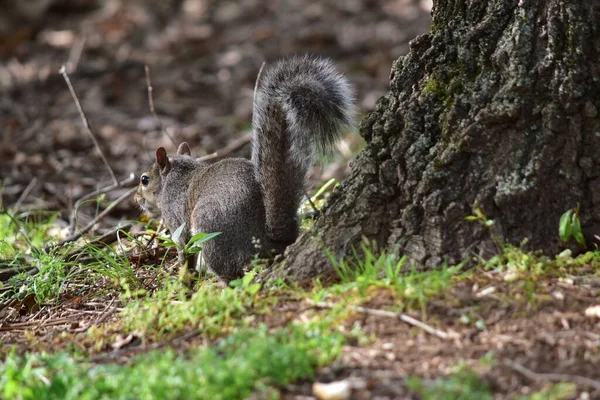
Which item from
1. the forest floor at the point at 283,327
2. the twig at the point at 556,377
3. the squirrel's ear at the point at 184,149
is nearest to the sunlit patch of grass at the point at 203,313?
the forest floor at the point at 283,327

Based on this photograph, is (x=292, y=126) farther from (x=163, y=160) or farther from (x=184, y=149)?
(x=184, y=149)

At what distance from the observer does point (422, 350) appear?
8.23 ft

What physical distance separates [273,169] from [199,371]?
A: 149 centimetres

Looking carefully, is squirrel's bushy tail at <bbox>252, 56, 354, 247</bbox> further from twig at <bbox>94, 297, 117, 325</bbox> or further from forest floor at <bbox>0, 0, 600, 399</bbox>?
twig at <bbox>94, 297, 117, 325</bbox>

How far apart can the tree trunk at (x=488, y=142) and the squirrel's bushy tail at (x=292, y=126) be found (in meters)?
0.32

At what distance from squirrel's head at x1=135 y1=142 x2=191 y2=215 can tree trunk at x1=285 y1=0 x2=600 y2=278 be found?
1501 millimetres

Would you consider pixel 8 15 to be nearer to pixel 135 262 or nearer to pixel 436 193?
pixel 135 262

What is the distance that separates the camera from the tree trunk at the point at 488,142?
2934mm

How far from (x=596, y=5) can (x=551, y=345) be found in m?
1.22

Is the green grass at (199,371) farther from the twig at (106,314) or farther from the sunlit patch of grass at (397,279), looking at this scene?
the twig at (106,314)

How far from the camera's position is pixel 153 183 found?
15.1 ft

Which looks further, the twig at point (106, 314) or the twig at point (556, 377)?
the twig at point (106, 314)

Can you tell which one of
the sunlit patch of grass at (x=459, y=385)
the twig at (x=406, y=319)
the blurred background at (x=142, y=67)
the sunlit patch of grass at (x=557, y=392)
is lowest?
the sunlit patch of grass at (x=557, y=392)

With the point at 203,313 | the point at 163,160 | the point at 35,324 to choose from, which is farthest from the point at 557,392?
the point at 163,160
